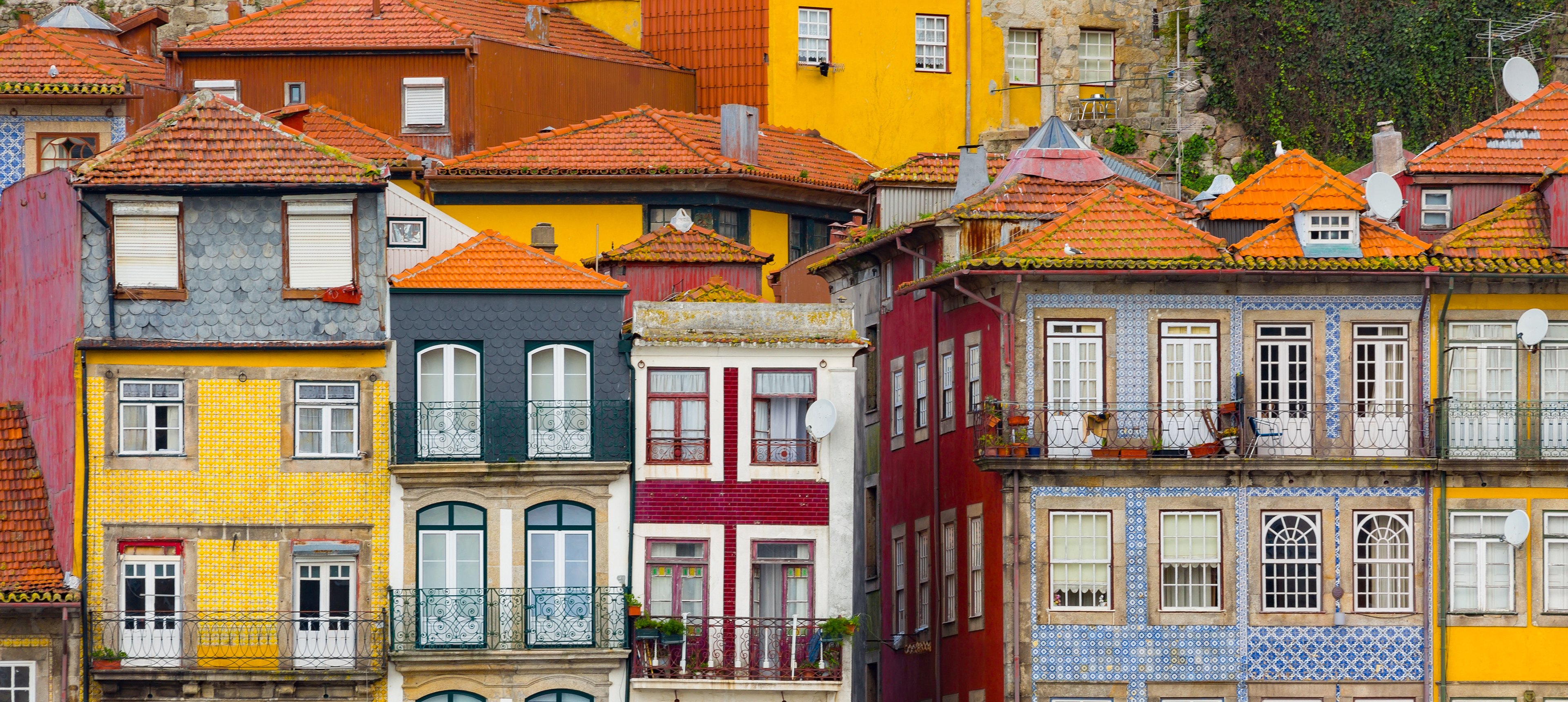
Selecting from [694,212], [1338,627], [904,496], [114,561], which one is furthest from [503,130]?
[1338,627]

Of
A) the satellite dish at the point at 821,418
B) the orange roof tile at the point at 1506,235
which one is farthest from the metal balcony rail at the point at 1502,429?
the satellite dish at the point at 821,418

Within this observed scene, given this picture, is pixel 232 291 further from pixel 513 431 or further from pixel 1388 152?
pixel 1388 152

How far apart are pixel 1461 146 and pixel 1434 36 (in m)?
14.8

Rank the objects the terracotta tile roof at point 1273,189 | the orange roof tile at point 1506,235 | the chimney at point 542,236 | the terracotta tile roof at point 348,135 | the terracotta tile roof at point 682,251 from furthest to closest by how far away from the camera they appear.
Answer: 1. the terracotta tile roof at point 348,135
2. the chimney at point 542,236
3. the terracotta tile roof at point 682,251
4. the terracotta tile roof at point 1273,189
5. the orange roof tile at point 1506,235

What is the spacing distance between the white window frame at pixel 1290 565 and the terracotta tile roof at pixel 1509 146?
7144 millimetres

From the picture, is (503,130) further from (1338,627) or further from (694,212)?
(1338,627)

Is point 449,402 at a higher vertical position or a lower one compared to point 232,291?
lower

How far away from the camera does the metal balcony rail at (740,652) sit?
50938 mm

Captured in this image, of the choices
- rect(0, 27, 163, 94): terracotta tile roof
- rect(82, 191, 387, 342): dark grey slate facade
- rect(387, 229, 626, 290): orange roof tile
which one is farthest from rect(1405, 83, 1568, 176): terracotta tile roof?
rect(0, 27, 163, 94): terracotta tile roof

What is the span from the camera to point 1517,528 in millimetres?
51531

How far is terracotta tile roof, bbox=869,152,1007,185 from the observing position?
5944cm

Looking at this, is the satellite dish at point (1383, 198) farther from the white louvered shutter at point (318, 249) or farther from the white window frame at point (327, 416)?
the white window frame at point (327, 416)

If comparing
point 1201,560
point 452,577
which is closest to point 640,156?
point 452,577

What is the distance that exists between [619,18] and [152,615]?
28.2 metres
